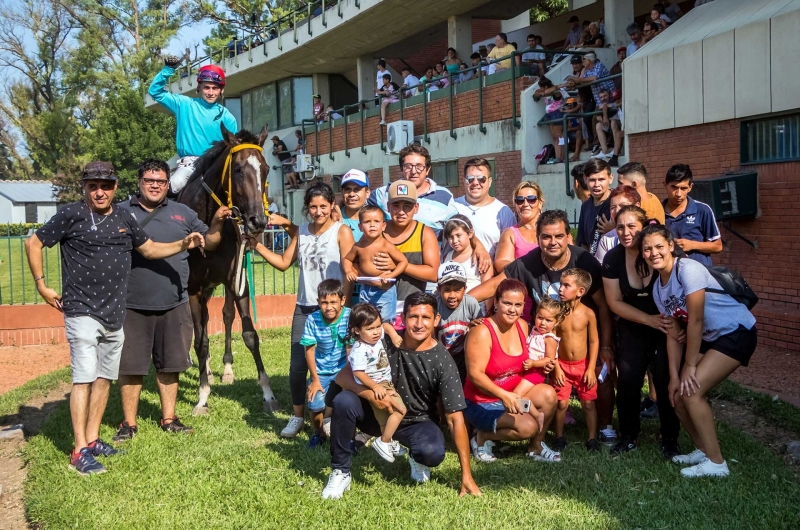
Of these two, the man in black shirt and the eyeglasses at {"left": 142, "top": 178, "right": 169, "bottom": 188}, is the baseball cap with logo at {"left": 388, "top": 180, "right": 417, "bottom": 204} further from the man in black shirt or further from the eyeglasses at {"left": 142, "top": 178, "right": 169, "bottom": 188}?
the eyeglasses at {"left": 142, "top": 178, "right": 169, "bottom": 188}

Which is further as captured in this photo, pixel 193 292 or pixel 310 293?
pixel 193 292

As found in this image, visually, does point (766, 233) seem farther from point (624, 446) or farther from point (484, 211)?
point (624, 446)

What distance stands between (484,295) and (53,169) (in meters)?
59.6

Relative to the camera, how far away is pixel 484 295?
622 centimetres

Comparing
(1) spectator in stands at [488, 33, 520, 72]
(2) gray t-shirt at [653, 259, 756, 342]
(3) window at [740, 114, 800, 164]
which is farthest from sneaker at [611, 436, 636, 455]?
(1) spectator in stands at [488, 33, 520, 72]

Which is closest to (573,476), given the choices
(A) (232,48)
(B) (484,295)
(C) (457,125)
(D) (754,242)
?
(B) (484,295)

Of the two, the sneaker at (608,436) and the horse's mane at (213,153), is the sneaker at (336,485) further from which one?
the horse's mane at (213,153)

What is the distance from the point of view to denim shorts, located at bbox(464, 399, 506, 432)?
19.2ft

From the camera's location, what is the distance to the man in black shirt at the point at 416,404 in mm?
5355

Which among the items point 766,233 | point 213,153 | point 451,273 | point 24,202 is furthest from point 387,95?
point 24,202

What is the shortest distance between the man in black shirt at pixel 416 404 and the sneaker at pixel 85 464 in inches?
72.3

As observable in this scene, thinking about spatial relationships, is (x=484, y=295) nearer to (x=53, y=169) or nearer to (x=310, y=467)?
(x=310, y=467)

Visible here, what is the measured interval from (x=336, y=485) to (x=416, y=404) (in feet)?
2.50

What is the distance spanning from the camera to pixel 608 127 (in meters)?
14.1
